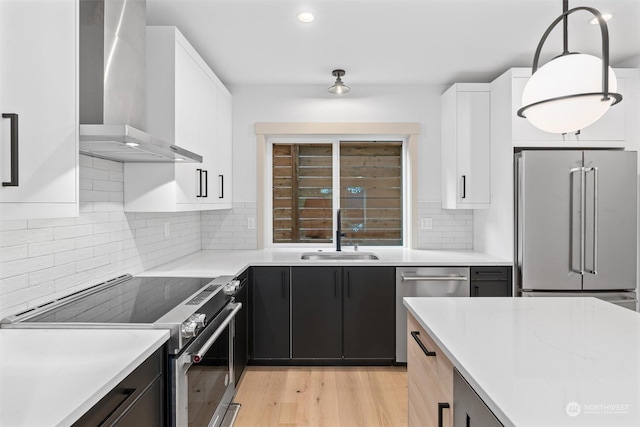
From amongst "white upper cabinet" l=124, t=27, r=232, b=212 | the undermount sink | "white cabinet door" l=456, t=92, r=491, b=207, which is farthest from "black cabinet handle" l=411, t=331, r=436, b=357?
"white cabinet door" l=456, t=92, r=491, b=207

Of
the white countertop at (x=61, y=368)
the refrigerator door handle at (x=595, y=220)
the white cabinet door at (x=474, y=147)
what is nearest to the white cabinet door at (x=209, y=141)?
the white countertop at (x=61, y=368)

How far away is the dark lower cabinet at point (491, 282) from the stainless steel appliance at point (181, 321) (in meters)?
1.80

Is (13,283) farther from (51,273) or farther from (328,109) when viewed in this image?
(328,109)

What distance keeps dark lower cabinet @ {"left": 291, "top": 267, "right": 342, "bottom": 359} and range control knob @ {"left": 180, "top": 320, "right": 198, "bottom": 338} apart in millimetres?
1541

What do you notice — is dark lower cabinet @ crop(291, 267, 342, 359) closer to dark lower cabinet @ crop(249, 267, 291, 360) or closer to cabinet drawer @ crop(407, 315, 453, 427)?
dark lower cabinet @ crop(249, 267, 291, 360)

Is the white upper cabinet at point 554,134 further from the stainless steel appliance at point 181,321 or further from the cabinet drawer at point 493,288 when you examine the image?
the stainless steel appliance at point 181,321

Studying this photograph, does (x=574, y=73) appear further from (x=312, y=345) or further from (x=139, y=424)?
(x=312, y=345)

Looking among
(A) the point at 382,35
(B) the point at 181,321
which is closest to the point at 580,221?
(A) the point at 382,35

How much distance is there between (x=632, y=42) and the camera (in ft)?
9.26

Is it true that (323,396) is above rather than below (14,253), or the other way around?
below

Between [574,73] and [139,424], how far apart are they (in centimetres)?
172

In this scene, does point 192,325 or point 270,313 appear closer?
point 192,325

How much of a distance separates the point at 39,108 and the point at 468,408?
1537 mm

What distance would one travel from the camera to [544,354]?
111cm
